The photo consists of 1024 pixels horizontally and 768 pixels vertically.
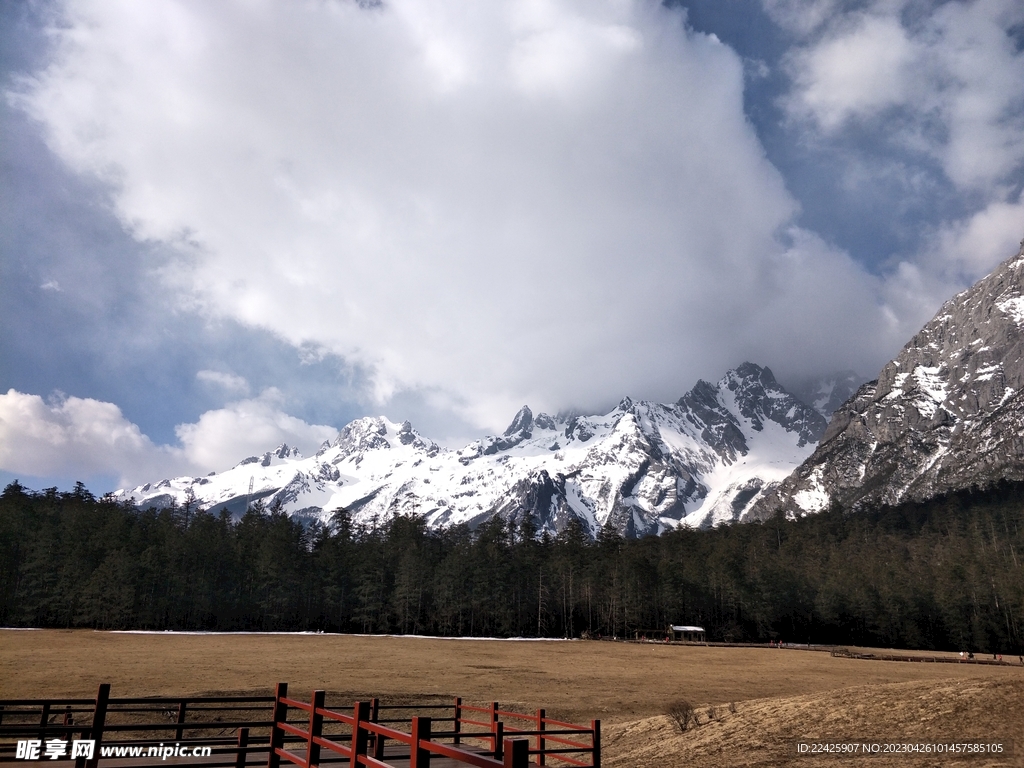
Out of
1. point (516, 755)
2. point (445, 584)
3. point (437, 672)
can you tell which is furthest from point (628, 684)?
point (445, 584)

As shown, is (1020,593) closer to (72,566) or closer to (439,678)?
(439,678)

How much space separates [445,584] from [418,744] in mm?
100122

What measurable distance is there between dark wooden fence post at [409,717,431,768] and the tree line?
96594 millimetres

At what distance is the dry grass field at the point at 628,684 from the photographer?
648 inches

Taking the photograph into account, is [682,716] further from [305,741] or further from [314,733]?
[314,733]

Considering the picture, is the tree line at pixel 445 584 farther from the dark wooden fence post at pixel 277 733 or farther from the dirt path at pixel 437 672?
the dark wooden fence post at pixel 277 733

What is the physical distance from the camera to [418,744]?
616cm

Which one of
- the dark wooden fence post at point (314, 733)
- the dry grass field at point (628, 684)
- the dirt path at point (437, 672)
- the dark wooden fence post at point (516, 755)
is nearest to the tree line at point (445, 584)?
the dry grass field at point (628, 684)

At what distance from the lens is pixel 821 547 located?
5640 inches

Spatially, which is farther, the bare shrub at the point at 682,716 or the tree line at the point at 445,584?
the tree line at the point at 445,584

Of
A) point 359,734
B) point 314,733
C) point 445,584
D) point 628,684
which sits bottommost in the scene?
point 628,684

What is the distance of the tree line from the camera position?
87000 millimetres

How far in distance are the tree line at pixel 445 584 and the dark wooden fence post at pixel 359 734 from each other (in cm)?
9487

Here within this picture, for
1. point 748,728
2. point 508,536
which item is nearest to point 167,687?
point 748,728
